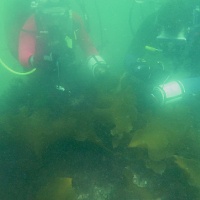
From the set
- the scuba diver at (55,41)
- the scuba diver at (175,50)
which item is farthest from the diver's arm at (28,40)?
the scuba diver at (175,50)

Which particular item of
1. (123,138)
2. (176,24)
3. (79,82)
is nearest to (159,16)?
(176,24)

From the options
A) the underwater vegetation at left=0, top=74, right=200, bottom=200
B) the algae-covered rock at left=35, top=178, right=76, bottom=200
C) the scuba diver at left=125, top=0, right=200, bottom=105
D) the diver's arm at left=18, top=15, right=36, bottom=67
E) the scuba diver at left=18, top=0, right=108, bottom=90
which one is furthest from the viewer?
the diver's arm at left=18, top=15, right=36, bottom=67

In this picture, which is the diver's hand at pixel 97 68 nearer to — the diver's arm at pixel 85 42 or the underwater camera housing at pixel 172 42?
the diver's arm at pixel 85 42

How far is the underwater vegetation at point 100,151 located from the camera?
2.74 m

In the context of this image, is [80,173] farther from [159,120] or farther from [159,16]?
[159,16]

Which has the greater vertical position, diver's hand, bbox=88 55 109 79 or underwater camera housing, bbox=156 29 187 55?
underwater camera housing, bbox=156 29 187 55

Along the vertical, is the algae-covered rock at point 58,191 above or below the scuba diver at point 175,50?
below

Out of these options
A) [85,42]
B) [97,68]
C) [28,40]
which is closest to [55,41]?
[97,68]

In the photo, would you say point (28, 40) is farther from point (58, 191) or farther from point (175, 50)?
point (58, 191)

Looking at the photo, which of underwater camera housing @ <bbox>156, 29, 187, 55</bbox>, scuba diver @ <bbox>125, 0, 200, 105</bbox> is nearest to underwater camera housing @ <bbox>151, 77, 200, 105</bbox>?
scuba diver @ <bbox>125, 0, 200, 105</bbox>

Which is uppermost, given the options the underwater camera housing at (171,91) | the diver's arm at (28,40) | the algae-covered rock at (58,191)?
Answer: the diver's arm at (28,40)

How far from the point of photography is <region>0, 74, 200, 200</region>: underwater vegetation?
274 centimetres

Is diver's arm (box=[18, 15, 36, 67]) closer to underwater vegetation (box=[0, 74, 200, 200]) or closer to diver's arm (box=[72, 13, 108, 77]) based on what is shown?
diver's arm (box=[72, 13, 108, 77])

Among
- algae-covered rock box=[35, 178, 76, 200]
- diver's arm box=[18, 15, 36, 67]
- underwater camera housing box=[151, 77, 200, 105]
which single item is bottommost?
algae-covered rock box=[35, 178, 76, 200]
